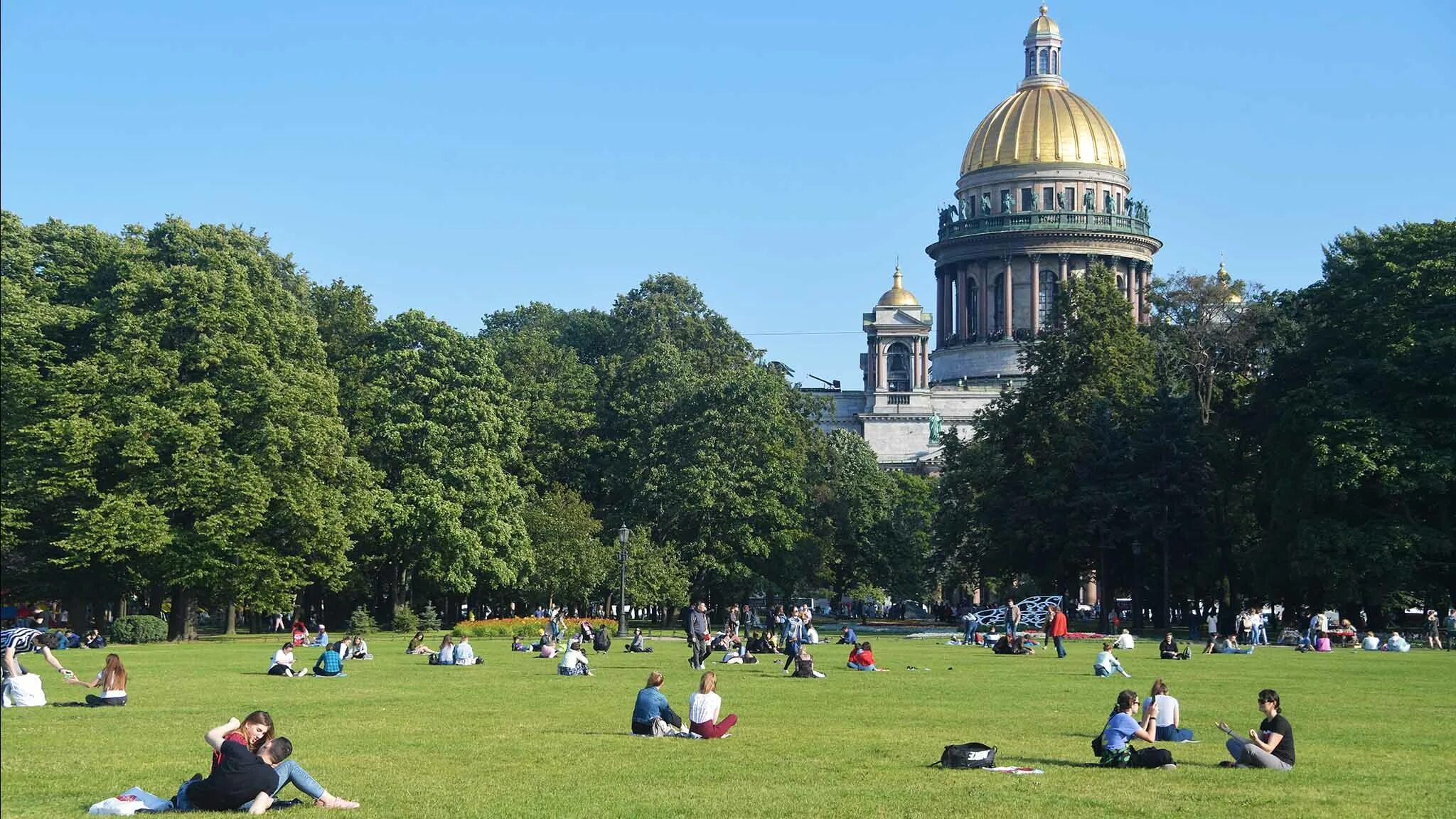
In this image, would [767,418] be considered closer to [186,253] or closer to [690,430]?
[690,430]

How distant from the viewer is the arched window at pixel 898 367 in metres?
155

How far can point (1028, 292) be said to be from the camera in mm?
151375

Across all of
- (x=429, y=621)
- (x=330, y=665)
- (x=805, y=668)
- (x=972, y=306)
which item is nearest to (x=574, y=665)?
(x=805, y=668)

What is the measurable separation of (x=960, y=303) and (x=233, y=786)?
142m

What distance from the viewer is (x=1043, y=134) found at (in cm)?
15075

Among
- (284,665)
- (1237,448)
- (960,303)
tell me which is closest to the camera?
(284,665)

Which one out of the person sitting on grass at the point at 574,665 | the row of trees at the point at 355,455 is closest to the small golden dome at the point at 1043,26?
the row of trees at the point at 355,455

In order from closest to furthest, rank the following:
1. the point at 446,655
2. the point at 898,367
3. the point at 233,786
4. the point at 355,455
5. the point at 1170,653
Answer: the point at 233,786, the point at 446,655, the point at 1170,653, the point at 355,455, the point at 898,367

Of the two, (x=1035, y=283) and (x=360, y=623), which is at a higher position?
(x=1035, y=283)

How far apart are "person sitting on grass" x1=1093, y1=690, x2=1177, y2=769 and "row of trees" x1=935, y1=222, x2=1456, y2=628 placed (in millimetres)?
36749

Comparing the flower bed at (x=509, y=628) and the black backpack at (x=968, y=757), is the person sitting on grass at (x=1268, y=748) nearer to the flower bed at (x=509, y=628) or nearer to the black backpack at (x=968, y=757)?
the black backpack at (x=968, y=757)

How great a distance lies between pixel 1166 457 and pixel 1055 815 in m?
53.5

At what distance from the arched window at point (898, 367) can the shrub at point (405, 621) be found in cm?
9001

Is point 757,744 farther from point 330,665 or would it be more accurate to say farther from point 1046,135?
point 1046,135
